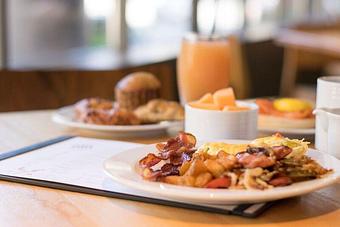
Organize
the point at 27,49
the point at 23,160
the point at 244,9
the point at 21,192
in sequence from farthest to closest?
the point at 244,9, the point at 27,49, the point at 23,160, the point at 21,192

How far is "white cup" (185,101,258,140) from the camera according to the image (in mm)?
1097

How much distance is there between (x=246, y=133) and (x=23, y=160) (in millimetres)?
374

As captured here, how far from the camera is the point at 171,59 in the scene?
12.1 feet

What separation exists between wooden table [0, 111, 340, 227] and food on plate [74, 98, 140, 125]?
1.28 feet

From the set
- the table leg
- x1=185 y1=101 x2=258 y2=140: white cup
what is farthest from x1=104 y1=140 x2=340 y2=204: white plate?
the table leg

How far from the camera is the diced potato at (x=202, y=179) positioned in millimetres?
790

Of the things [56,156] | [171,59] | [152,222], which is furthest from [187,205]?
[171,59]

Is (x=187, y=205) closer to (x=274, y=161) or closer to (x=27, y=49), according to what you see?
(x=274, y=161)

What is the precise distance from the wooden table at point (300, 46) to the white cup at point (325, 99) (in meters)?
2.94

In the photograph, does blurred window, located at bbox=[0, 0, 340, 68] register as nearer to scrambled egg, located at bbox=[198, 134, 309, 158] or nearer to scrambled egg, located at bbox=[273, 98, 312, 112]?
scrambled egg, located at bbox=[273, 98, 312, 112]

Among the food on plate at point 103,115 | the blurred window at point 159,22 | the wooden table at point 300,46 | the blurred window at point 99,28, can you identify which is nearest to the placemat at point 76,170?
the food on plate at point 103,115

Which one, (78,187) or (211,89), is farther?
(211,89)

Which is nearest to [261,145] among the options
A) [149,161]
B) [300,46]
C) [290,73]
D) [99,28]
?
[149,161]

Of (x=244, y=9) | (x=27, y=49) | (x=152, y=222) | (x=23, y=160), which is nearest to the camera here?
(x=152, y=222)
